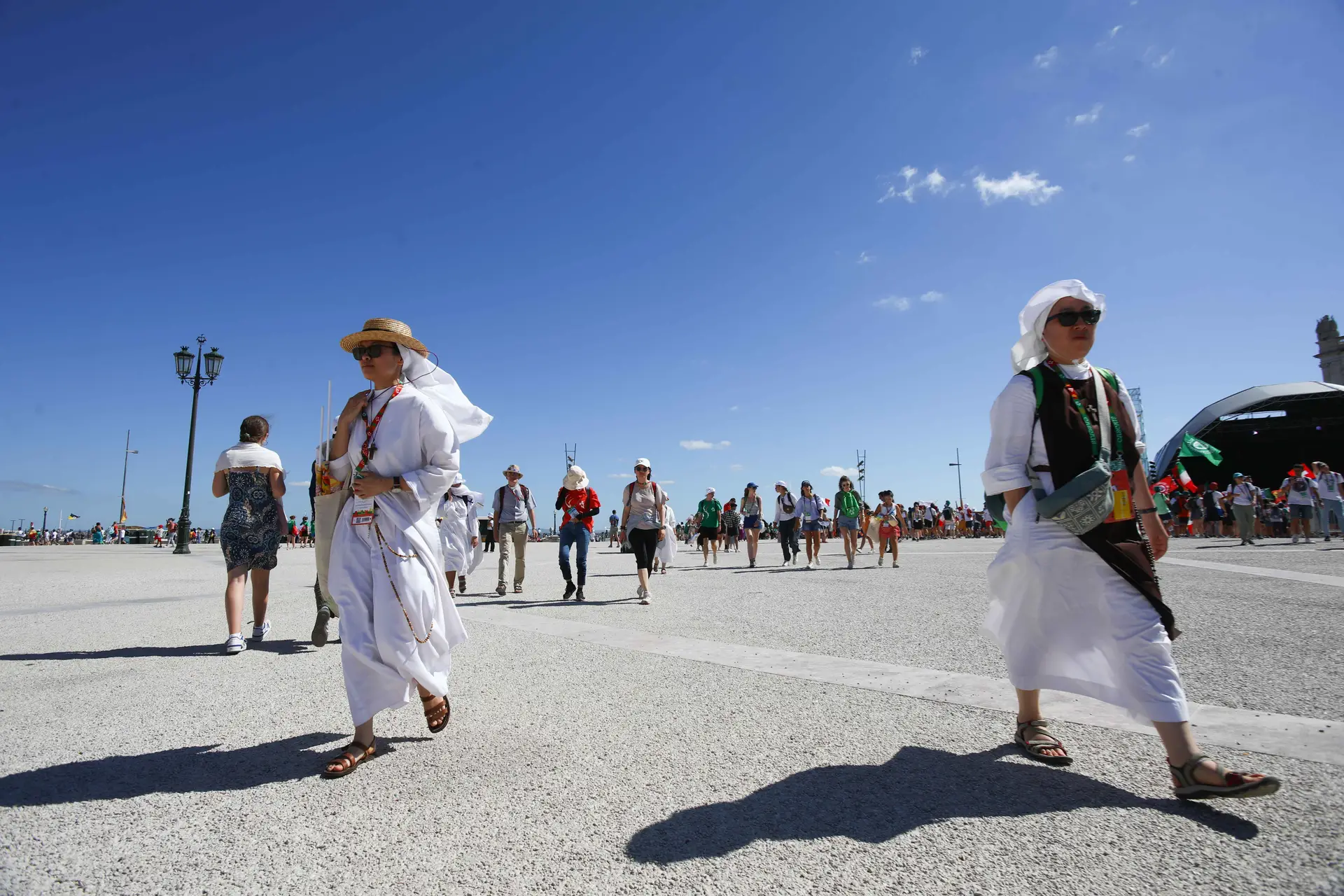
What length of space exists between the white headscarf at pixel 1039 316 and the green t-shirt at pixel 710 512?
42.9 feet

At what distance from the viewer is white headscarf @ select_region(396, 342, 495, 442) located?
3629 millimetres

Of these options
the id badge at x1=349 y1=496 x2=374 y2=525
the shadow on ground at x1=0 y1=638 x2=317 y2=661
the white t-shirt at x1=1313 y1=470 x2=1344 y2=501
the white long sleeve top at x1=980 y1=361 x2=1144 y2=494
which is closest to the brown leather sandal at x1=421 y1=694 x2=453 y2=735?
the id badge at x1=349 y1=496 x2=374 y2=525

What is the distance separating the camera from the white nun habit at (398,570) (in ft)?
10.1

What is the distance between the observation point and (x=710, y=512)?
53.3 ft

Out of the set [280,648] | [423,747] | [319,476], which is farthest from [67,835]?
[280,648]

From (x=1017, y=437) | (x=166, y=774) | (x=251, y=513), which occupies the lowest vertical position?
(x=166, y=774)

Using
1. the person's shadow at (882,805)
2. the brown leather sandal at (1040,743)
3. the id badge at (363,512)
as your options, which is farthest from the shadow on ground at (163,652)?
the brown leather sandal at (1040,743)

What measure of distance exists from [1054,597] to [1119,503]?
450 millimetres

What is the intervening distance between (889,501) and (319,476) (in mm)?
12028

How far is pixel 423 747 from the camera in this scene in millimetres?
3230

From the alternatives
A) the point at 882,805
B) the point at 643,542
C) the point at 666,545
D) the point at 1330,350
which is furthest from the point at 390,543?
the point at 1330,350

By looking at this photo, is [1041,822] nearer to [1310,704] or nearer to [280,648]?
[1310,704]

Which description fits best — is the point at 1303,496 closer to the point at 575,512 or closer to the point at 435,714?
the point at 575,512

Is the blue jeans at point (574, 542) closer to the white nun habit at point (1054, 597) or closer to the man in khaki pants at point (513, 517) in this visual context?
the man in khaki pants at point (513, 517)
